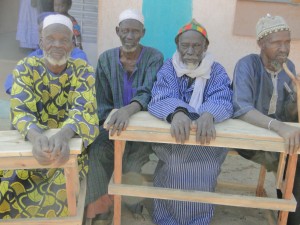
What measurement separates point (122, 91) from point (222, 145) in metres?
1.17

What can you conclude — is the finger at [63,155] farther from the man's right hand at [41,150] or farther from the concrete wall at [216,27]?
the concrete wall at [216,27]

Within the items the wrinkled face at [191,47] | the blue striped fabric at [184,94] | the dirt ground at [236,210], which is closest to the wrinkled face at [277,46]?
the blue striped fabric at [184,94]

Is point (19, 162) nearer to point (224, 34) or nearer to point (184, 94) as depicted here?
point (184, 94)

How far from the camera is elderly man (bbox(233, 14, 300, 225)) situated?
9.93 feet

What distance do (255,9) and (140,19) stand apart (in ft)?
5.58

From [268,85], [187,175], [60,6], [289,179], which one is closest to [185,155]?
[187,175]

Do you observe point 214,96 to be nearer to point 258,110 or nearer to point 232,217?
point 258,110

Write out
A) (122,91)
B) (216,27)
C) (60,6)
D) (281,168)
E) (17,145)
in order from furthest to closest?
1. (216,27)
2. (60,6)
3. (122,91)
4. (281,168)
5. (17,145)

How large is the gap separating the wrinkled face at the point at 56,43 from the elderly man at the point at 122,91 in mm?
692

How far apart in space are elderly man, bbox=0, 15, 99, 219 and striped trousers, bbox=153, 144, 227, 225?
0.66 m

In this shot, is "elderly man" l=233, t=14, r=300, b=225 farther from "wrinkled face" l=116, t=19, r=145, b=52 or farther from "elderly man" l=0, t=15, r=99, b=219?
"elderly man" l=0, t=15, r=99, b=219

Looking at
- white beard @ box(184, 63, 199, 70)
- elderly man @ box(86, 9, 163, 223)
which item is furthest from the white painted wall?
white beard @ box(184, 63, 199, 70)

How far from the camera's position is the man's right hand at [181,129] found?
262 cm

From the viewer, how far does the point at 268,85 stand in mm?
3199
